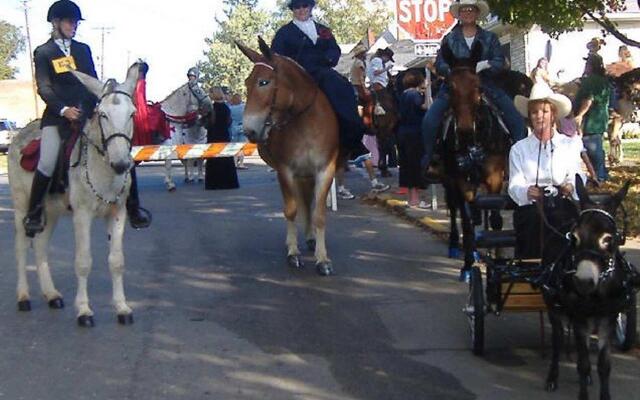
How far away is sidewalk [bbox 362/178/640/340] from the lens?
1239 cm

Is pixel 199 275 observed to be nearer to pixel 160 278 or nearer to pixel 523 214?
pixel 160 278

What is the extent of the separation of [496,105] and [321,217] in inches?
91.8

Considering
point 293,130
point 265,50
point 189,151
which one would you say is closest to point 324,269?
point 293,130

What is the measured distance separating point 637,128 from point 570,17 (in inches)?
749

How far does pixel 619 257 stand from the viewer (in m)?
6.68

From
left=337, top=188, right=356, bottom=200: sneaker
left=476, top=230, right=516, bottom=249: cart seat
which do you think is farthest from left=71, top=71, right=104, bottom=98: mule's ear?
left=337, top=188, right=356, bottom=200: sneaker

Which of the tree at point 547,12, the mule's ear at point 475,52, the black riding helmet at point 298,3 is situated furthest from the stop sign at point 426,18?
the mule's ear at point 475,52

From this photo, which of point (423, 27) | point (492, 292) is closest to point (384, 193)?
point (423, 27)

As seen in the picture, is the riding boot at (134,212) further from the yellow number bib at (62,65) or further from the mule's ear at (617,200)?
the mule's ear at (617,200)

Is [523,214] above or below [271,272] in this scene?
above

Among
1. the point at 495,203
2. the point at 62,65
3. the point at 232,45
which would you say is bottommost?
A: the point at 495,203

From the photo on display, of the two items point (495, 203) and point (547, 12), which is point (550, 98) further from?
point (547, 12)

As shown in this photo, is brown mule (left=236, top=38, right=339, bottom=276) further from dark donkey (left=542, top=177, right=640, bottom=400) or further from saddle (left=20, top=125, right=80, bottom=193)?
dark donkey (left=542, top=177, right=640, bottom=400)

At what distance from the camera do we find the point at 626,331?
8.10 m
